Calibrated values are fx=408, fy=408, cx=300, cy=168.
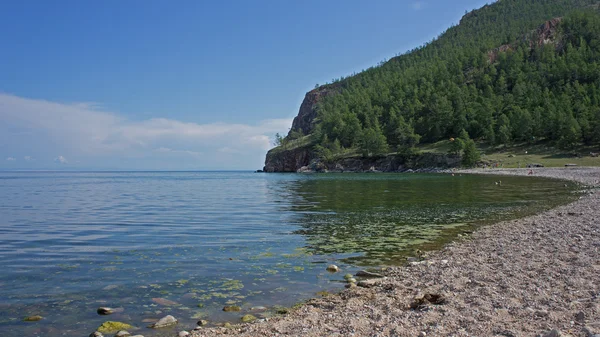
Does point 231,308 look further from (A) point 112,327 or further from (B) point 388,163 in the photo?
(B) point 388,163

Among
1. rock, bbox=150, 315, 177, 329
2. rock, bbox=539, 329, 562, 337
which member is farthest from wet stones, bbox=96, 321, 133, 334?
rock, bbox=539, 329, 562, 337

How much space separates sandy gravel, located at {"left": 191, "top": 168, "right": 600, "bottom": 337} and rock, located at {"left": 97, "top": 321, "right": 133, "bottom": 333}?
1.81 m

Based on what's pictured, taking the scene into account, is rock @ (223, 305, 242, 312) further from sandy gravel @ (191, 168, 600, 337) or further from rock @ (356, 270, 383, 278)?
rock @ (356, 270, 383, 278)

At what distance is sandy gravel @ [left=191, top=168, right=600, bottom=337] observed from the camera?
8117mm

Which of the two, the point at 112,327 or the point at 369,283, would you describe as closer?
the point at 112,327

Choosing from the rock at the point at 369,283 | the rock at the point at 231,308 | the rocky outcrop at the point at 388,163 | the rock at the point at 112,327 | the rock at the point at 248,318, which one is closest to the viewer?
the rock at the point at 112,327

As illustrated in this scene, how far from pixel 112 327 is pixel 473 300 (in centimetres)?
850

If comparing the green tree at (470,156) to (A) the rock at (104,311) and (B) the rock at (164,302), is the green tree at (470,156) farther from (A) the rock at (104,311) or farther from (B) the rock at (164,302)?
(A) the rock at (104,311)

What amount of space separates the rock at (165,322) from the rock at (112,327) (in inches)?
23.6

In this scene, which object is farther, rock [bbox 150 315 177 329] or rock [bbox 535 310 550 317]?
rock [bbox 150 315 177 329]

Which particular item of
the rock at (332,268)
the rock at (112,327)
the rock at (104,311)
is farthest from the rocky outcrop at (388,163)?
the rock at (112,327)

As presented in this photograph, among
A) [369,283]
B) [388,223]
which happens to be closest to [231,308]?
[369,283]

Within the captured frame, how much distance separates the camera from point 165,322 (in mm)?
9594

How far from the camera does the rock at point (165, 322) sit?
9.46 m
